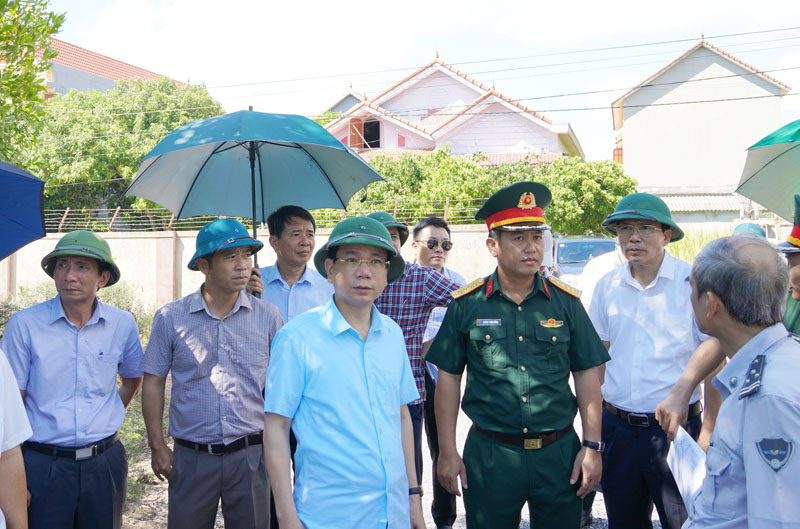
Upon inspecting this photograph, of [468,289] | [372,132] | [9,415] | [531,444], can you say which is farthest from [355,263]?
[372,132]

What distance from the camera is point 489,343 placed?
10.1 ft

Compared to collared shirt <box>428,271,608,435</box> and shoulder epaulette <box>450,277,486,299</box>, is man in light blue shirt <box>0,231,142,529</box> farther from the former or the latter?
shoulder epaulette <box>450,277,486,299</box>

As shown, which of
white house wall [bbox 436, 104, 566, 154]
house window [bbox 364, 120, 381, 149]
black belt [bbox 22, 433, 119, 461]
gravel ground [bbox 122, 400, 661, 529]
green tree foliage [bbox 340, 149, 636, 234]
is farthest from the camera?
house window [bbox 364, 120, 381, 149]

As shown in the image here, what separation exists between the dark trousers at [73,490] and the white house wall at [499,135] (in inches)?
1010

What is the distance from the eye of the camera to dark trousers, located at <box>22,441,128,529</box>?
10.0 ft

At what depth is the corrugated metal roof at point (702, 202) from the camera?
23.5 m

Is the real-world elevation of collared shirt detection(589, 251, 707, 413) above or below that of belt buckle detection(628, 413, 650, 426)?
above

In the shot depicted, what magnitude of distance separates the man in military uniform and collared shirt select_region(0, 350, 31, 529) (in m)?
1.72

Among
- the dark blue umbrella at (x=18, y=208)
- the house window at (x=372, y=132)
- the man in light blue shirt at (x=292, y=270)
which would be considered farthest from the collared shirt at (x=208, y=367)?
the house window at (x=372, y=132)

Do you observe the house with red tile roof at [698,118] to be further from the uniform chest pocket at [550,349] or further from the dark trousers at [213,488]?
the dark trousers at [213,488]

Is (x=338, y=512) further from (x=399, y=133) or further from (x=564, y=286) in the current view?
(x=399, y=133)

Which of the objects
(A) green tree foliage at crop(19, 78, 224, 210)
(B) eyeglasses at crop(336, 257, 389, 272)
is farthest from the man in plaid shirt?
(A) green tree foliage at crop(19, 78, 224, 210)

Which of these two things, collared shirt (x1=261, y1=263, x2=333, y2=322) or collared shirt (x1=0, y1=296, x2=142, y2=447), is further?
collared shirt (x1=261, y1=263, x2=333, y2=322)

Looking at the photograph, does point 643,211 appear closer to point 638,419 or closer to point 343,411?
point 638,419
